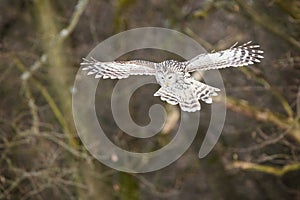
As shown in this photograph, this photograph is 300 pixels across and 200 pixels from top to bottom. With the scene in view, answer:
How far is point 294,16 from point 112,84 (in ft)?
7.53

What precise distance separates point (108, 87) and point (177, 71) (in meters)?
5.26

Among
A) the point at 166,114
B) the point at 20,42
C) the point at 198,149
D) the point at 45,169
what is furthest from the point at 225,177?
the point at 20,42

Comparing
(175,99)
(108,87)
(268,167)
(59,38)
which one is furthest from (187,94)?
(108,87)

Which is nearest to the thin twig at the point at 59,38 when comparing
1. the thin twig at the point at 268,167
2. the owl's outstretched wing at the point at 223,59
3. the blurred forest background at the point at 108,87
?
the blurred forest background at the point at 108,87

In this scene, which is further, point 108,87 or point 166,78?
point 108,87

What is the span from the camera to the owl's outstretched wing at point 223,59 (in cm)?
131

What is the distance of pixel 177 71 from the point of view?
1338mm

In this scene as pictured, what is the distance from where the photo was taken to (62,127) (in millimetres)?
6062

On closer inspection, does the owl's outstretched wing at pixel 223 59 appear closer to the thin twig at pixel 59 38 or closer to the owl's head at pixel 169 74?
the owl's head at pixel 169 74

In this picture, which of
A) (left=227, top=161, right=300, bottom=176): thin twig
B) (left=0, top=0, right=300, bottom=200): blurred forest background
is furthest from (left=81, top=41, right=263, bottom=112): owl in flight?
(left=227, top=161, right=300, bottom=176): thin twig

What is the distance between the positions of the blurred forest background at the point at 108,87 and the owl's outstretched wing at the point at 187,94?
158 inches

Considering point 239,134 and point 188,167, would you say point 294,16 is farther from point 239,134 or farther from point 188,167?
point 188,167

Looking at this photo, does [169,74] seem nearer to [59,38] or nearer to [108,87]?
[59,38]

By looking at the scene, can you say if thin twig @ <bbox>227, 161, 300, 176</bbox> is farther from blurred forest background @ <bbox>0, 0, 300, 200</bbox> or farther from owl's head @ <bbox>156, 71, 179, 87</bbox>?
owl's head @ <bbox>156, 71, 179, 87</bbox>
